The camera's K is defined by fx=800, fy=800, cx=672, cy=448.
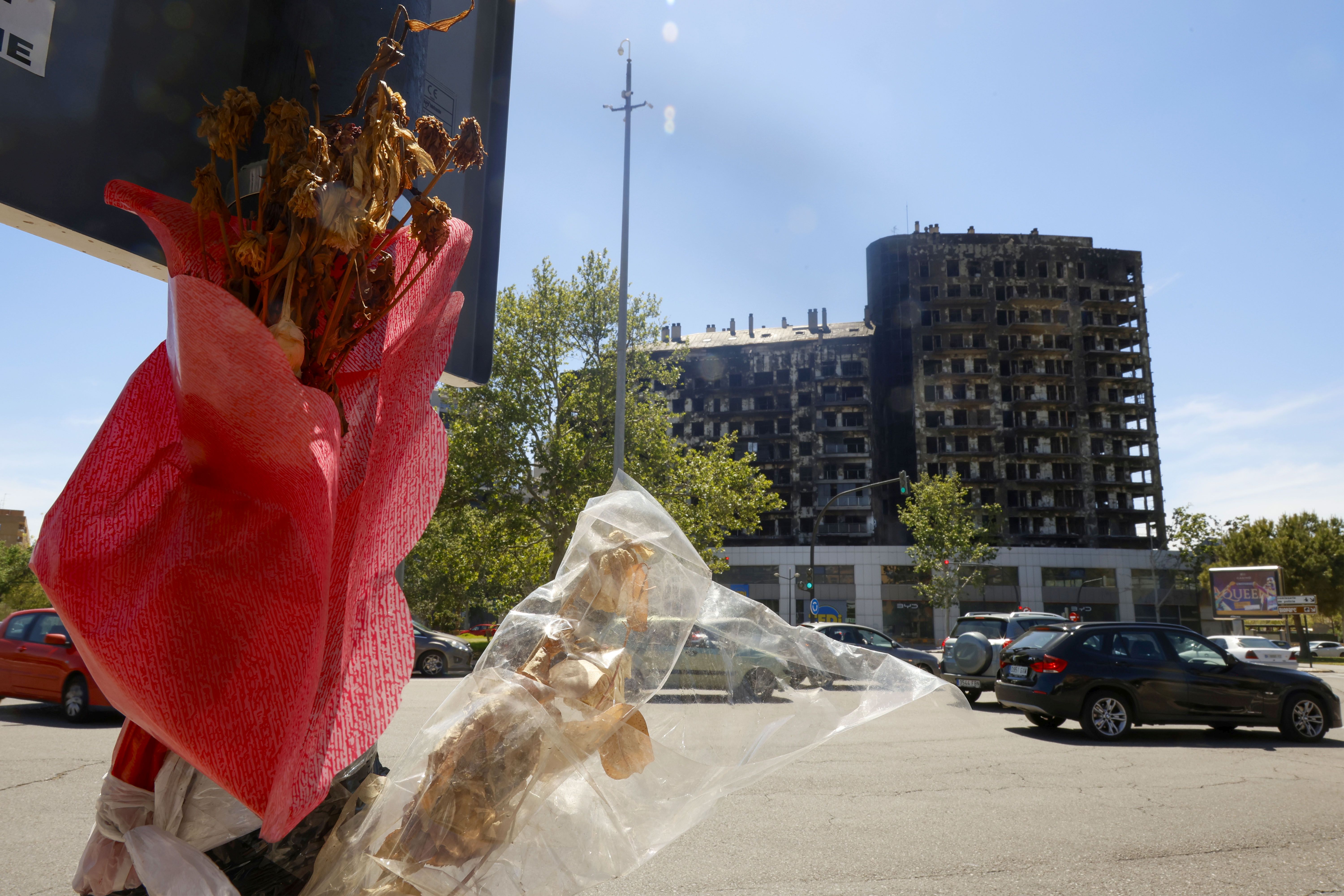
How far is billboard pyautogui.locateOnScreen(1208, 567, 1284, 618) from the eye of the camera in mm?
37406

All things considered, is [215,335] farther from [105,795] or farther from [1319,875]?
[1319,875]

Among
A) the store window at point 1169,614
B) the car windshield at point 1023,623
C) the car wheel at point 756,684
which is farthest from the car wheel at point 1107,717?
the store window at point 1169,614

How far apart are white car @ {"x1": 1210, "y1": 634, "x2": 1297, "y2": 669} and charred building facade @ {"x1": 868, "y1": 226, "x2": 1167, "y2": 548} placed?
28394 millimetres

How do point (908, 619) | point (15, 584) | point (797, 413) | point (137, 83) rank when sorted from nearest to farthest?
point (137, 83)
point (15, 584)
point (908, 619)
point (797, 413)

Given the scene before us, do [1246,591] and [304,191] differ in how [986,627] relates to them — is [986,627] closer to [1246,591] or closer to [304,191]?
[304,191]

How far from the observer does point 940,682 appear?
1.24 m

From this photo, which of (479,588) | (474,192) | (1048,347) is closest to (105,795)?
(474,192)

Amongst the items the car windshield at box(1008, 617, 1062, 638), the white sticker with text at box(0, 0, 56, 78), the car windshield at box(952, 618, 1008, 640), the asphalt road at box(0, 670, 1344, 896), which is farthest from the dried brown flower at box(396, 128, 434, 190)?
Answer: the car windshield at box(952, 618, 1008, 640)

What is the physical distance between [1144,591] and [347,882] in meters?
64.4

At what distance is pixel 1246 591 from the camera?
39.0 m

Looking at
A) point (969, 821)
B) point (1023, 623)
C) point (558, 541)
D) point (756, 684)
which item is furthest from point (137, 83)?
point (558, 541)

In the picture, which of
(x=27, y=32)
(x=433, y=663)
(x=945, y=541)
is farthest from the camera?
(x=945, y=541)

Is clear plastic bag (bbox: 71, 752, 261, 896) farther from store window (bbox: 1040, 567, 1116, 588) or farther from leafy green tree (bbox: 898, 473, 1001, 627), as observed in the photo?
store window (bbox: 1040, 567, 1116, 588)

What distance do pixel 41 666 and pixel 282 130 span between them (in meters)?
13.3
